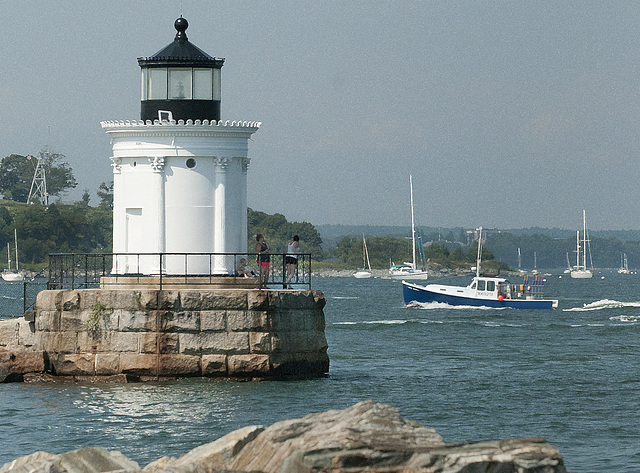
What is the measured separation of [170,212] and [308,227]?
17515 cm

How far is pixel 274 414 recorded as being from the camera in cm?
1772

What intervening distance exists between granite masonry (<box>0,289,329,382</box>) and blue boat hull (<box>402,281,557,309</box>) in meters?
40.4

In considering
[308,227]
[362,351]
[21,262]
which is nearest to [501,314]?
[362,351]

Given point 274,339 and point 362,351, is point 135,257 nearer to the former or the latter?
point 274,339

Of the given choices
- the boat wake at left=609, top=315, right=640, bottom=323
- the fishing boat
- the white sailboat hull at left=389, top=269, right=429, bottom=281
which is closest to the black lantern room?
the boat wake at left=609, top=315, right=640, bottom=323

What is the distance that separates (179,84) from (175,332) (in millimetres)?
5259

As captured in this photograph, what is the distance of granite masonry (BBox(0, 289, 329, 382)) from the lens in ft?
63.6

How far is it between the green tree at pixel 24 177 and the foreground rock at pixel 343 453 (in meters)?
155

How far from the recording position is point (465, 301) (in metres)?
59.9

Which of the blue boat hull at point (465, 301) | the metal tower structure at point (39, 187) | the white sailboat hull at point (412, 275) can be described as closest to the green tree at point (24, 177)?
the metal tower structure at point (39, 187)

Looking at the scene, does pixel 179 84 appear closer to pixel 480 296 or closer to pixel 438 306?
pixel 480 296

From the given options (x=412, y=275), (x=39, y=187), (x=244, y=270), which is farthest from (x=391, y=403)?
(x=39, y=187)

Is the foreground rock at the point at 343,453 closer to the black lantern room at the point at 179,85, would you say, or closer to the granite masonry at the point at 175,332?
the granite masonry at the point at 175,332

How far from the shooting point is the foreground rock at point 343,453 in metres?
10.6
